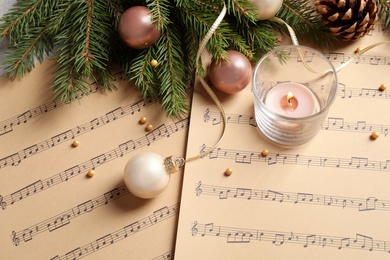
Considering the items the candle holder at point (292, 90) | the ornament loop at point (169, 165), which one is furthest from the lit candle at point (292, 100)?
the ornament loop at point (169, 165)

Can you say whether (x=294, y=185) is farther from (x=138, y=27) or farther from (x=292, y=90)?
(x=138, y=27)

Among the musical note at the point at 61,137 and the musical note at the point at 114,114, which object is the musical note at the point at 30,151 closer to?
the musical note at the point at 61,137

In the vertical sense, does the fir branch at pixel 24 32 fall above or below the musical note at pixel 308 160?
above

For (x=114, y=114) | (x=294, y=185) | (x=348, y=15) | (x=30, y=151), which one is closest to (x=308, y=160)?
(x=294, y=185)

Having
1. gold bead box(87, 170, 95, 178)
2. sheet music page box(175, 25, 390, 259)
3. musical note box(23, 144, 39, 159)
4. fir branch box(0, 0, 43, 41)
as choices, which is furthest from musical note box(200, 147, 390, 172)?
fir branch box(0, 0, 43, 41)

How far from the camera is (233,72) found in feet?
3.38

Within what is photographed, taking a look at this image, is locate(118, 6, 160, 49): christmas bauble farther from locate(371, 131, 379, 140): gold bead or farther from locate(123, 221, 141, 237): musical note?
locate(371, 131, 379, 140): gold bead

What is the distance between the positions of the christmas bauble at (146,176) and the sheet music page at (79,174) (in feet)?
0.13

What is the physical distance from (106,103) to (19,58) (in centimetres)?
19

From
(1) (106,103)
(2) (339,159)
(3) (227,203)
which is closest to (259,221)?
(3) (227,203)

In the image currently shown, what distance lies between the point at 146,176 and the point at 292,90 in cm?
33

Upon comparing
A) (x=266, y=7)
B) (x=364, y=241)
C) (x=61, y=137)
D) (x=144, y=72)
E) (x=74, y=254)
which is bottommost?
(x=74, y=254)

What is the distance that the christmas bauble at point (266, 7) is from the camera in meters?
1.02

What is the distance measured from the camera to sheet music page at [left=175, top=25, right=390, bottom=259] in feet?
3.22
